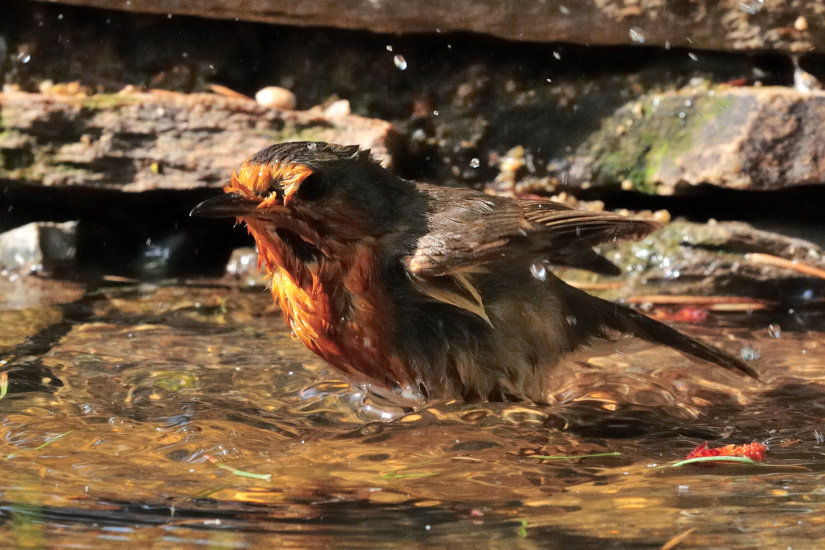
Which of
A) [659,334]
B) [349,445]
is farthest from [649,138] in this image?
[349,445]

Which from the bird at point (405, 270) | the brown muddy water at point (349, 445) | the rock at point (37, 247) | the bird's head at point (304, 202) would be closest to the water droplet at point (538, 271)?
the bird at point (405, 270)

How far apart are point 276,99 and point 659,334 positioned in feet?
8.83

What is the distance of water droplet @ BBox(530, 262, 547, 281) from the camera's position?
3818 mm

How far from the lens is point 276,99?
5.59 metres

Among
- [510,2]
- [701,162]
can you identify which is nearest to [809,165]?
[701,162]

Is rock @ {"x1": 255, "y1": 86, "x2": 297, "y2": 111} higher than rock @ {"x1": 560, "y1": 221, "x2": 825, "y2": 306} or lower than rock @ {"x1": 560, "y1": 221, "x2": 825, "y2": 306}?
higher

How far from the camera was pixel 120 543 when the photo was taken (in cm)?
196

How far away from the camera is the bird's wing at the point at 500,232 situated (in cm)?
347

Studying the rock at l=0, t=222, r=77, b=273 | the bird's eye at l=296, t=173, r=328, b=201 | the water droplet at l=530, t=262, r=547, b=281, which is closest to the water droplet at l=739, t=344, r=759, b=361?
the water droplet at l=530, t=262, r=547, b=281

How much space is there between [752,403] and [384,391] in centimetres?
138

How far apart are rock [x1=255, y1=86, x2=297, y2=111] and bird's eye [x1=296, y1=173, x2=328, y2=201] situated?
2290mm

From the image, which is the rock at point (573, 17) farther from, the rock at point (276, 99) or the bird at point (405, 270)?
the bird at point (405, 270)

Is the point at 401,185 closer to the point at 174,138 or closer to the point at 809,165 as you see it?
the point at 174,138

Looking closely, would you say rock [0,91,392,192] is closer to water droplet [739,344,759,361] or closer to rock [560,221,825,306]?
rock [560,221,825,306]
